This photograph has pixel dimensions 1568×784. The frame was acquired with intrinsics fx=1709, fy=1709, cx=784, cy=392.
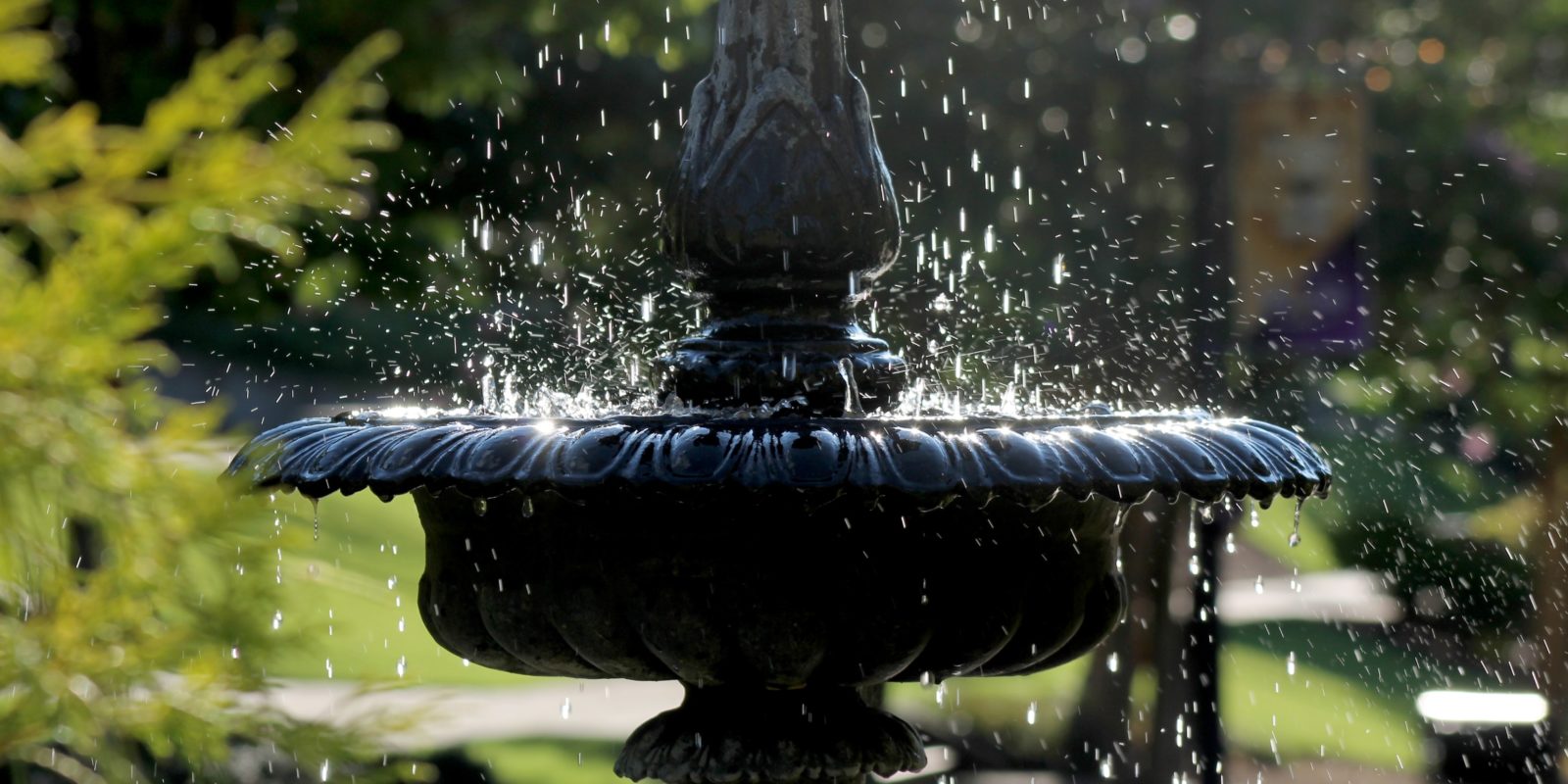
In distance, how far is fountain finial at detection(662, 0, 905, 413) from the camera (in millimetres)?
3590

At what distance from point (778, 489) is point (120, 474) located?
1.02 meters

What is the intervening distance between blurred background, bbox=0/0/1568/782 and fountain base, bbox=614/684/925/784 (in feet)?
2.03

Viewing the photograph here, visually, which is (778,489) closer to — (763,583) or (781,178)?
(763,583)

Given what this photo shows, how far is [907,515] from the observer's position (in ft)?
10.2

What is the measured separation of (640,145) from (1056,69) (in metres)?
3.07

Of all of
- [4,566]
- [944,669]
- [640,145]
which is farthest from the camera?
[640,145]

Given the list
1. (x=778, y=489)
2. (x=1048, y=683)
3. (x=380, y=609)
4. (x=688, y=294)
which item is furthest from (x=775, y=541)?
(x=1048, y=683)

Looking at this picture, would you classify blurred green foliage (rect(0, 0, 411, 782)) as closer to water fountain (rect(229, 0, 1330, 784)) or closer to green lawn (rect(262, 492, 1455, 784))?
water fountain (rect(229, 0, 1330, 784))

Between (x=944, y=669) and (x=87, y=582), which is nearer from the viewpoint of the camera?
(x=87, y=582)

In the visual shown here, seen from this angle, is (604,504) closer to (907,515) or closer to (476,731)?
(907,515)

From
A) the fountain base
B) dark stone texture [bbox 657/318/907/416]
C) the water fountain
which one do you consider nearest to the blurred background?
the water fountain

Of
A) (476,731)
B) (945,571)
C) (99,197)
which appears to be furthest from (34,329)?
(476,731)

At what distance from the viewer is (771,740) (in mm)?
3443

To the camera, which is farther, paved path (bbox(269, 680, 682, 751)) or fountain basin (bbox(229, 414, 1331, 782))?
paved path (bbox(269, 680, 682, 751))
